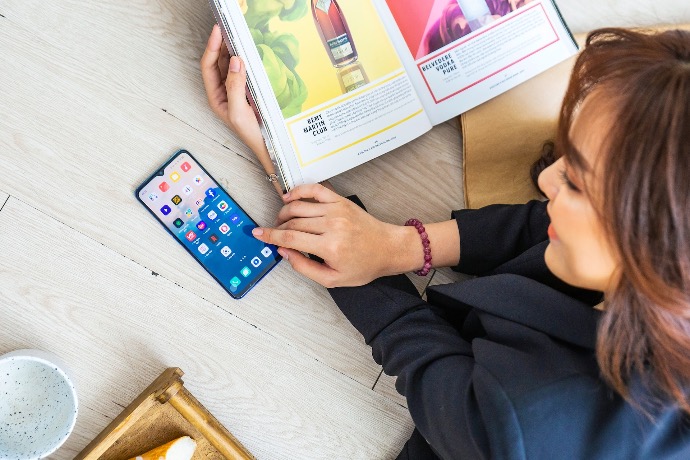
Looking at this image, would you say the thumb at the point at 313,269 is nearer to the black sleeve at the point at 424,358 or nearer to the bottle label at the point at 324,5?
the black sleeve at the point at 424,358

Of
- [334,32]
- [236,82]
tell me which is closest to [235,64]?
[236,82]

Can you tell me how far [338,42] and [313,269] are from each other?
0.90ft

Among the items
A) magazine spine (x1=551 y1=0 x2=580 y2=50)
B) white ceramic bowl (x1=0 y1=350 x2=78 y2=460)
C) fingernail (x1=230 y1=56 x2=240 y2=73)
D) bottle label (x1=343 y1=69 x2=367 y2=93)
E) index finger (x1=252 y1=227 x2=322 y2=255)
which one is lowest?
white ceramic bowl (x1=0 y1=350 x2=78 y2=460)

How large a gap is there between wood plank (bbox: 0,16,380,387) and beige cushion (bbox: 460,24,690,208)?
0.96 ft

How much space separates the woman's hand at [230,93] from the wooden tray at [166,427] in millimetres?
264

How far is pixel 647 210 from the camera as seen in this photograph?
0.41 meters

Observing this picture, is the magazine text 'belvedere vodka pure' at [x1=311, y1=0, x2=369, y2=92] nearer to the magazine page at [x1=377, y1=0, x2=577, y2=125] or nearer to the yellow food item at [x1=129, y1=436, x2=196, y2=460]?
the magazine page at [x1=377, y1=0, x2=577, y2=125]

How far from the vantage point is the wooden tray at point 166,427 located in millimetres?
656

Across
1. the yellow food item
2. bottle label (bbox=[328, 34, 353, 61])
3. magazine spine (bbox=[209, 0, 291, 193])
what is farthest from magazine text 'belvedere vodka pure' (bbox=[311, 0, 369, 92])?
the yellow food item

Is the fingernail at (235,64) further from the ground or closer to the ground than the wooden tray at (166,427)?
further from the ground

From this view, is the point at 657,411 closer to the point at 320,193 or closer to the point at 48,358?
the point at 320,193

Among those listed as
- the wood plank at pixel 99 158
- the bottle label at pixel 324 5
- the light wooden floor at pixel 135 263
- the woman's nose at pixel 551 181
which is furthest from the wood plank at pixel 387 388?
the bottle label at pixel 324 5

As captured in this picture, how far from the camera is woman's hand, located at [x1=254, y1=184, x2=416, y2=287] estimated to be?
0.67 meters

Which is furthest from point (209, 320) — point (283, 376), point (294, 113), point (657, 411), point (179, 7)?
point (657, 411)
